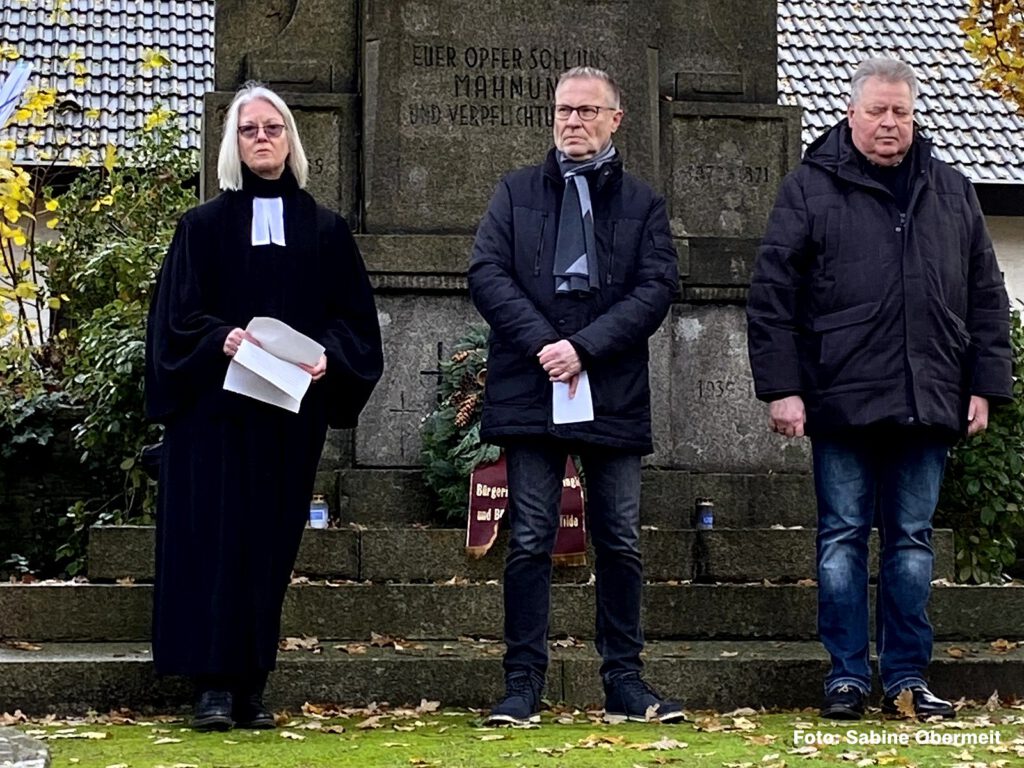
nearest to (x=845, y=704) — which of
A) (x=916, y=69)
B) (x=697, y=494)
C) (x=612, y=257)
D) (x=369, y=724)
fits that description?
(x=369, y=724)

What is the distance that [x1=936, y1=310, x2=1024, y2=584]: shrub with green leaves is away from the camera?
9391 millimetres

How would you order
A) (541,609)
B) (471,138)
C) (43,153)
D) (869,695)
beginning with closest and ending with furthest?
(541,609) → (869,695) → (471,138) → (43,153)

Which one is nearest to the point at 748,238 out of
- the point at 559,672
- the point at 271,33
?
the point at 271,33

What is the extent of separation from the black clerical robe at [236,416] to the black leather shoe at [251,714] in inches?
3.5

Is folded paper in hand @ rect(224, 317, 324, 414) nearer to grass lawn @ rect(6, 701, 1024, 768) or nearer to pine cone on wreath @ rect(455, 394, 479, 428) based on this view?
grass lawn @ rect(6, 701, 1024, 768)

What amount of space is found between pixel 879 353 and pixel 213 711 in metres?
2.45

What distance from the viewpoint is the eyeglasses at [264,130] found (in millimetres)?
6590

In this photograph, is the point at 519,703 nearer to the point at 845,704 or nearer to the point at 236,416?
the point at 845,704

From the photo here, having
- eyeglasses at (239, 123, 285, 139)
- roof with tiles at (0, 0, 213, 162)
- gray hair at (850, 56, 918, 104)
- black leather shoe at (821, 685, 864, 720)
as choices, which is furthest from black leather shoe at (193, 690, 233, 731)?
roof with tiles at (0, 0, 213, 162)

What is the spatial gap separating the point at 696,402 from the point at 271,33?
259cm

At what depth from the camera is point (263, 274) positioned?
6.68m

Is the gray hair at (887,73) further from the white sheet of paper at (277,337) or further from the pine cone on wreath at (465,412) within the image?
the pine cone on wreath at (465,412)

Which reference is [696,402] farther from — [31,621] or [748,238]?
[31,621]

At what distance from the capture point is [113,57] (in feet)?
68.5
